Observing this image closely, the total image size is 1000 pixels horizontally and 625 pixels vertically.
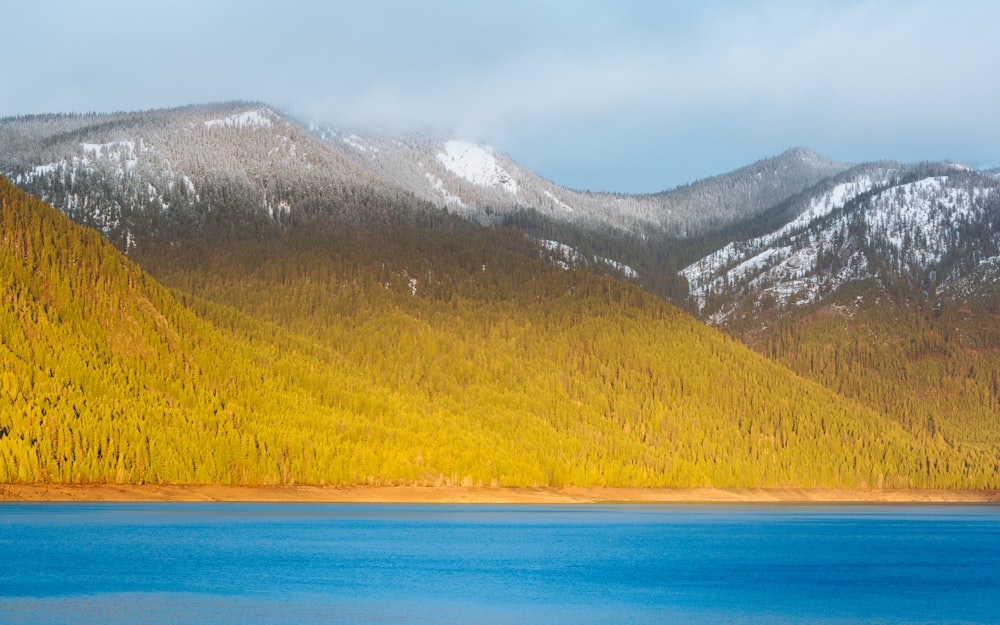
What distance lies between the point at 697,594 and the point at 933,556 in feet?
135

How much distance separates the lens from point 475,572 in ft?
298

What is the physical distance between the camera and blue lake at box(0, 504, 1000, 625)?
6944 centimetres

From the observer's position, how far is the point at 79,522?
138125 millimetres

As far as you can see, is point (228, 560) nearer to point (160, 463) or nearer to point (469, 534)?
point (469, 534)

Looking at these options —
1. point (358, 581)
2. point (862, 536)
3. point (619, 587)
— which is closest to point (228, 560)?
point (358, 581)

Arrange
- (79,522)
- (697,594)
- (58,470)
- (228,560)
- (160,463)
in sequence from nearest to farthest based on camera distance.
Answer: (697,594), (228,560), (79,522), (58,470), (160,463)

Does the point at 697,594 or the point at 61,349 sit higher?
the point at 61,349

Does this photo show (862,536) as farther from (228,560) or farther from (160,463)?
(160,463)

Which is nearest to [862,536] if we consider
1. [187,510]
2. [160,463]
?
[187,510]

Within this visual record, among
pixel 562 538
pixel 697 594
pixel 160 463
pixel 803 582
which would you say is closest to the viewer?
pixel 697 594

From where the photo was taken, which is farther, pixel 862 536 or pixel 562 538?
pixel 862 536

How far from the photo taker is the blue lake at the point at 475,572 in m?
69.4

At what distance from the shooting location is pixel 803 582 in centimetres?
8781

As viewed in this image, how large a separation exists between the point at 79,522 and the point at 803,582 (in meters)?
81.2
